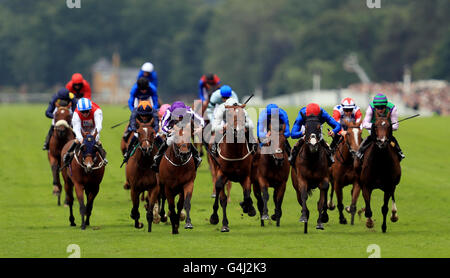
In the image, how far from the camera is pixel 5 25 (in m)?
144

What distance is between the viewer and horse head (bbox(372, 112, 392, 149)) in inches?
646

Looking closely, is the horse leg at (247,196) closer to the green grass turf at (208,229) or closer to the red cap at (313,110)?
the green grass turf at (208,229)

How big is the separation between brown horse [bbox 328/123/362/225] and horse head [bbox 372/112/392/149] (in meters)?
1.97

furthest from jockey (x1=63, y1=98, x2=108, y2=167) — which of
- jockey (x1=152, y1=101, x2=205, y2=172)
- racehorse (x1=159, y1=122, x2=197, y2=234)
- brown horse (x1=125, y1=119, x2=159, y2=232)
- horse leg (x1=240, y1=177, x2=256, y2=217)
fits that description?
horse leg (x1=240, y1=177, x2=256, y2=217)

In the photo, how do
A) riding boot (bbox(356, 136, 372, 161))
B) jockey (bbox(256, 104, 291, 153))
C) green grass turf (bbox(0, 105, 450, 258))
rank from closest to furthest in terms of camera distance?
green grass turf (bbox(0, 105, 450, 258)) < riding boot (bbox(356, 136, 372, 161)) < jockey (bbox(256, 104, 291, 153))

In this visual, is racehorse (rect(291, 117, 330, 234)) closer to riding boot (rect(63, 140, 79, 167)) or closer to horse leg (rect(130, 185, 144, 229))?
horse leg (rect(130, 185, 144, 229))

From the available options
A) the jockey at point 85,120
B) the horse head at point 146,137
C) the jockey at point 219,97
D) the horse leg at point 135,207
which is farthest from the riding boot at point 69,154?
the jockey at point 219,97

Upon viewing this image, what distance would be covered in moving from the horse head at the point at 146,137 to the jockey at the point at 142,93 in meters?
4.31

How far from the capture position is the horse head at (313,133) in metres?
16.4

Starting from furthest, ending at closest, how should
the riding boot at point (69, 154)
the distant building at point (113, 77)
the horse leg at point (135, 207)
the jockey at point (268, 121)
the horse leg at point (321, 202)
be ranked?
the distant building at point (113, 77) < the riding boot at point (69, 154) < the jockey at point (268, 121) < the horse leg at point (135, 207) < the horse leg at point (321, 202)

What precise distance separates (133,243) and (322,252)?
286 cm
